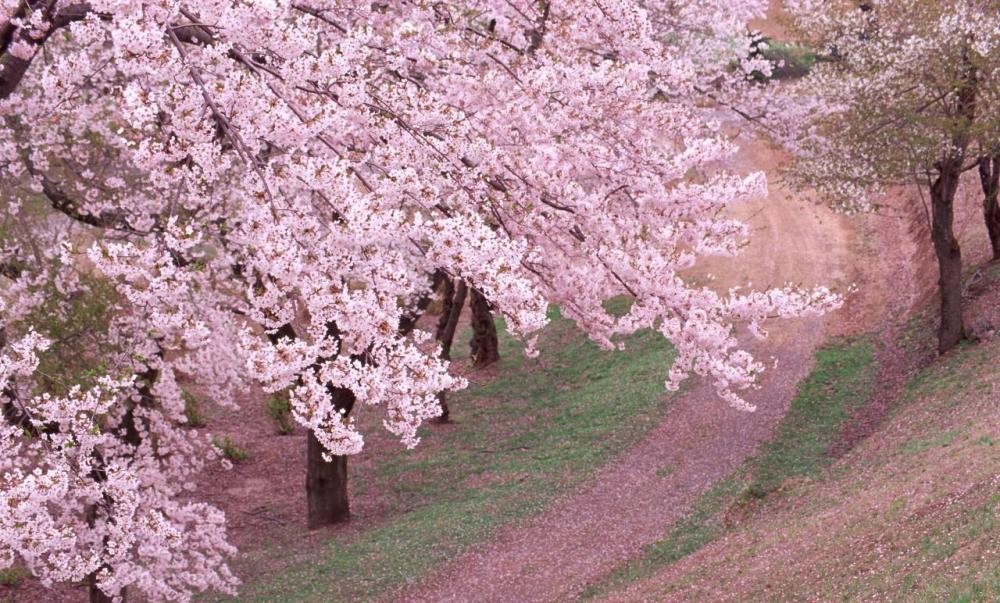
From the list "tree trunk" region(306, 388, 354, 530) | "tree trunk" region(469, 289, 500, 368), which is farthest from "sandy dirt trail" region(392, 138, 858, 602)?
"tree trunk" region(469, 289, 500, 368)

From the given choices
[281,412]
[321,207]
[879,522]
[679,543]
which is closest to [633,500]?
[679,543]

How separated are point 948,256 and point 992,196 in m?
3.60

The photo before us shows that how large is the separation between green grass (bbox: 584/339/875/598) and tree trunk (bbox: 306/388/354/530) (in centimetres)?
691

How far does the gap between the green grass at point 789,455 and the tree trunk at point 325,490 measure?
691 cm

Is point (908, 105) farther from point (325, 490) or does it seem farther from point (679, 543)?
point (325, 490)

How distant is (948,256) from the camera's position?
781 inches

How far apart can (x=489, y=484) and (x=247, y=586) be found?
5.71m

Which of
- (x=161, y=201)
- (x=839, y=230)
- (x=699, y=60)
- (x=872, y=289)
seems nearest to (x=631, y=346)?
(x=872, y=289)

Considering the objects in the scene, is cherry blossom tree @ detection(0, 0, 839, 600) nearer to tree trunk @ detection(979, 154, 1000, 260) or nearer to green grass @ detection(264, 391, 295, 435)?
green grass @ detection(264, 391, 295, 435)

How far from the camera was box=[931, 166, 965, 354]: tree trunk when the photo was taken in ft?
63.6

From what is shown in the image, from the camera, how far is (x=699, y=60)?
23.4 metres

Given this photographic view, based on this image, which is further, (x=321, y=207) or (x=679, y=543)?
(x=679, y=543)

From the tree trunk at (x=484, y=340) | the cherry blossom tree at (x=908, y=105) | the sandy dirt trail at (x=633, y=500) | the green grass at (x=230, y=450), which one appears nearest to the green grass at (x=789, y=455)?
the sandy dirt trail at (x=633, y=500)

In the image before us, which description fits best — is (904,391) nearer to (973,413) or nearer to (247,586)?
(973,413)
